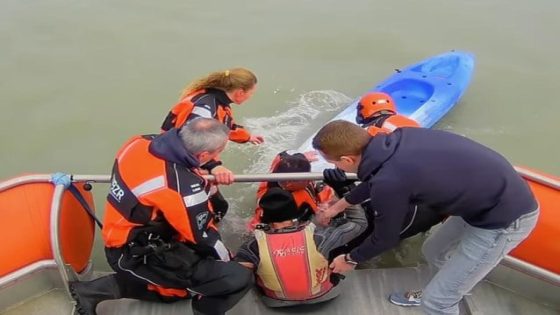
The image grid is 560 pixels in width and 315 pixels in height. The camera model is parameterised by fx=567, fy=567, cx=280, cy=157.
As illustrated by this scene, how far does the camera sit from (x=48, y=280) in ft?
11.8

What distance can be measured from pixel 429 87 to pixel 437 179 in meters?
3.73

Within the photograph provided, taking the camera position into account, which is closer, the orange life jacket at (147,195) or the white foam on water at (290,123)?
the orange life jacket at (147,195)

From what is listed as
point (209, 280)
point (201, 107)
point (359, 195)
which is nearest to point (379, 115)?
point (359, 195)

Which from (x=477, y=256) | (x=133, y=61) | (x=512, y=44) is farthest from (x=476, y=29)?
(x=477, y=256)

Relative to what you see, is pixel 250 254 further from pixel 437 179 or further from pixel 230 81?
pixel 437 179

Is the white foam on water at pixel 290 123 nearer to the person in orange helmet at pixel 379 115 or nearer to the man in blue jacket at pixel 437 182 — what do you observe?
the person in orange helmet at pixel 379 115

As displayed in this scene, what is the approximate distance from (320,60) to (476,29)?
243 centimetres

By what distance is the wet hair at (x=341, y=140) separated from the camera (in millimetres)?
2479

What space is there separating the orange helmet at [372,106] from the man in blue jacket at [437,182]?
4.59 ft

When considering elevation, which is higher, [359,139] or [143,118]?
[359,139]

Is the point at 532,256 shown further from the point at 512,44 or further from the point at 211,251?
the point at 512,44

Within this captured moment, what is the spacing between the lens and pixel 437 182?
2459 millimetres

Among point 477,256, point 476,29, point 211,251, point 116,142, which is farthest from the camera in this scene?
point 476,29

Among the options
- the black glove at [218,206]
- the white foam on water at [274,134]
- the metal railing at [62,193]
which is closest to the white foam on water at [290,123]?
the white foam on water at [274,134]
